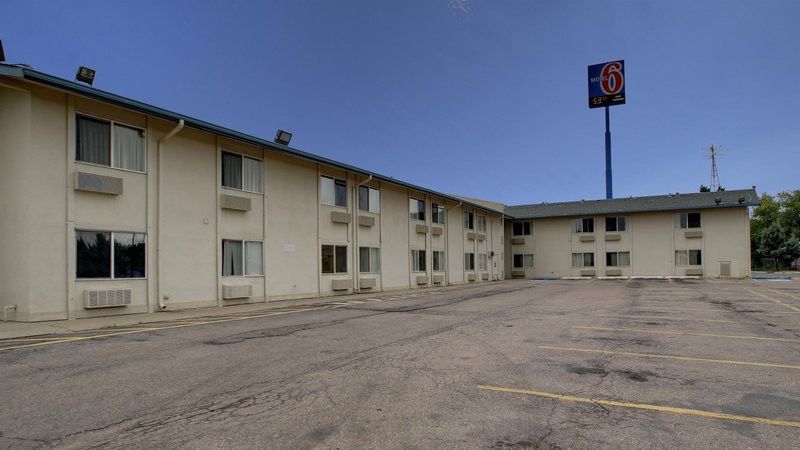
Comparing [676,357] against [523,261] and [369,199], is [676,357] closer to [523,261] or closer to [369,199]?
[369,199]

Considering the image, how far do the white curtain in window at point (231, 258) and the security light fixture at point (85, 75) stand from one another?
6268 millimetres

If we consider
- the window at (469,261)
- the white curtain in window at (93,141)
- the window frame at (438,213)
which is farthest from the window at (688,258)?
the white curtain in window at (93,141)

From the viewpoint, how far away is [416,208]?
96.8 ft

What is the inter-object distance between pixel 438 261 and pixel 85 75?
2310 cm

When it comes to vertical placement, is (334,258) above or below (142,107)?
below

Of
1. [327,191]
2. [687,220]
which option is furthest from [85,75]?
[687,220]

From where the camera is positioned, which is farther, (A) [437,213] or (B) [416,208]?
(A) [437,213]

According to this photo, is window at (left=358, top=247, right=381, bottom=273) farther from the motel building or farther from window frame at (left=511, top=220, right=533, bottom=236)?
window frame at (left=511, top=220, right=533, bottom=236)

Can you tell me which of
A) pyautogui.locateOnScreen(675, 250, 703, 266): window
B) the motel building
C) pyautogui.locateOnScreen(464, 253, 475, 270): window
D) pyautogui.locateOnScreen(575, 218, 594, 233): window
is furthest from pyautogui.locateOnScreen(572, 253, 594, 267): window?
the motel building

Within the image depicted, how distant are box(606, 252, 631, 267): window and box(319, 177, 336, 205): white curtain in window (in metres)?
30.9

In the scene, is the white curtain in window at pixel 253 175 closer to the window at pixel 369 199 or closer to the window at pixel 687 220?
the window at pixel 369 199

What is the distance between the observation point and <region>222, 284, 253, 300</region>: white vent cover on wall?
16.2 m

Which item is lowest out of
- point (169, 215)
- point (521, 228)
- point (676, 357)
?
point (676, 357)

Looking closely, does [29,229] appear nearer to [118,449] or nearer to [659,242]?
[118,449]
